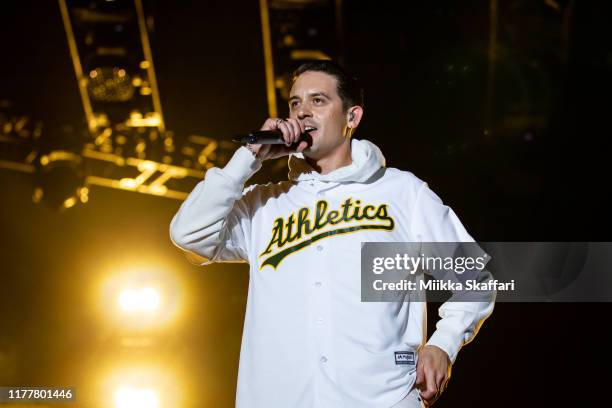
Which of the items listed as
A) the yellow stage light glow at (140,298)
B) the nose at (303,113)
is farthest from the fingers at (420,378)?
the yellow stage light glow at (140,298)

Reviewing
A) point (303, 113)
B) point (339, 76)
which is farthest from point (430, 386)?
point (339, 76)

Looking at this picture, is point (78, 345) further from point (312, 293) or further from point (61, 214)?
point (312, 293)

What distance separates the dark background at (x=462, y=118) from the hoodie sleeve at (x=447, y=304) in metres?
1.84

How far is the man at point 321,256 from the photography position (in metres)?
1.64

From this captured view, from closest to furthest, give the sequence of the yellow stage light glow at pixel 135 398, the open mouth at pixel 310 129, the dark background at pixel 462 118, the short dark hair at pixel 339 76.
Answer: the open mouth at pixel 310 129 < the short dark hair at pixel 339 76 < the yellow stage light glow at pixel 135 398 < the dark background at pixel 462 118

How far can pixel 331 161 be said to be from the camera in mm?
2043

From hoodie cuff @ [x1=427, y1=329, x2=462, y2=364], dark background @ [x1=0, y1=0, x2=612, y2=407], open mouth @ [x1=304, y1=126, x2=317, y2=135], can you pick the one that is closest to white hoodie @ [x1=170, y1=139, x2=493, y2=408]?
hoodie cuff @ [x1=427, y1=329, x2=462, y2=364]

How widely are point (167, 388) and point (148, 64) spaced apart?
75.7 inches

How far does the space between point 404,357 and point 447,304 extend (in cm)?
22

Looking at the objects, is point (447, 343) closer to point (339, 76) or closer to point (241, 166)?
point (241, 166)

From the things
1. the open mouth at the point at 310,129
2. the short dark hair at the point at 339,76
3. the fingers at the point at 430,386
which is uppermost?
the short dark hair at the point at 339,76

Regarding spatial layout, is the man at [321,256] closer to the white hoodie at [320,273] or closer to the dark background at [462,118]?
the white hoodie at [320,273]

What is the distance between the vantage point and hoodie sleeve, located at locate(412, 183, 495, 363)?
172cm

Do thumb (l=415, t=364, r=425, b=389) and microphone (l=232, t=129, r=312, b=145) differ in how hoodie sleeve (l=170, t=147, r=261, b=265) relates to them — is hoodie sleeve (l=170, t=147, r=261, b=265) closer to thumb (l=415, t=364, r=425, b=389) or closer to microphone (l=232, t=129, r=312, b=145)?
microphone (l=232, t=129, r=312, b=145)
